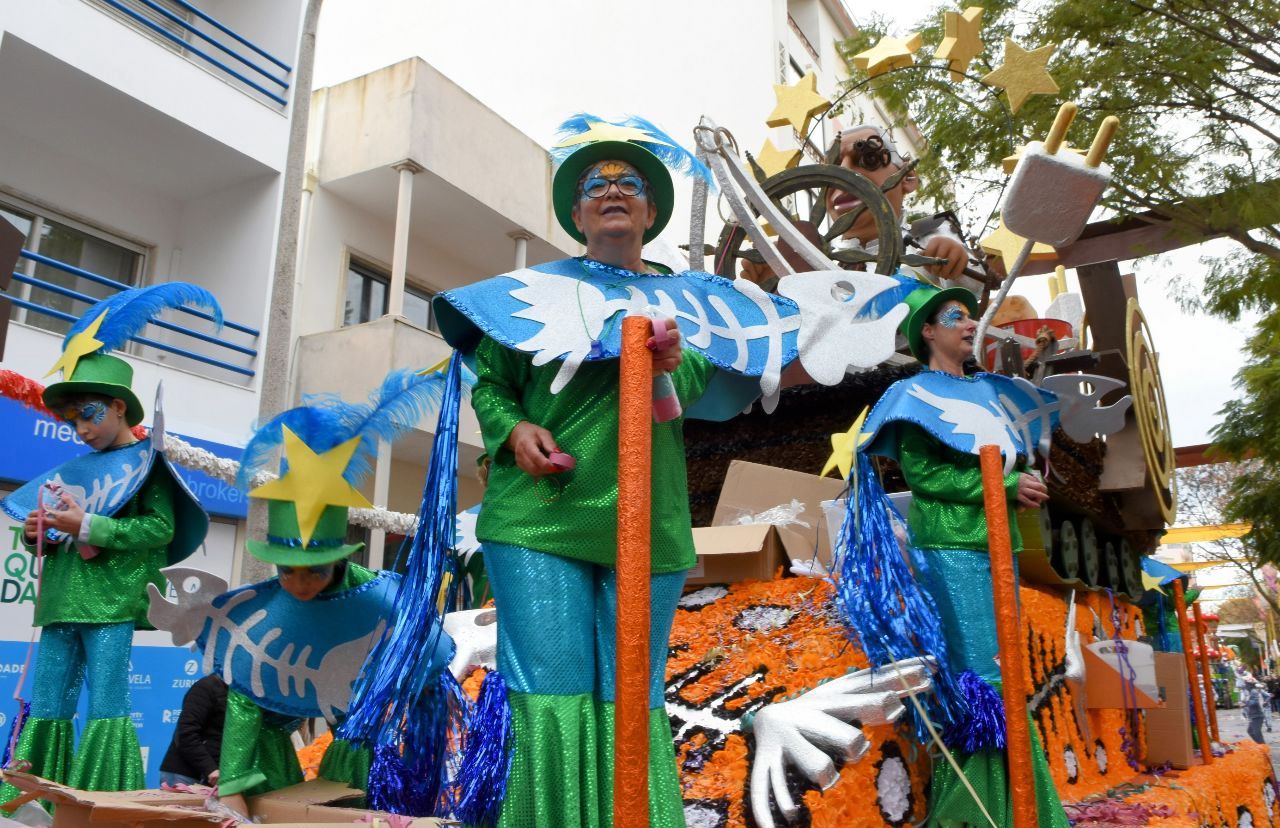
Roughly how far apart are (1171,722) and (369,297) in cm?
945

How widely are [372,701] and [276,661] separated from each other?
95 cm

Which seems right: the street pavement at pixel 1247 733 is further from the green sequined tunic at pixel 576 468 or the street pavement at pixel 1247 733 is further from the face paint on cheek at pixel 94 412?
the face paint on cheek at pixel 94 412

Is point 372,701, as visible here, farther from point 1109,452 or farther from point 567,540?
point 1109,452

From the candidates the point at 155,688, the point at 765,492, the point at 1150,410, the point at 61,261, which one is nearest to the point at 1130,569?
the point at 1150,410

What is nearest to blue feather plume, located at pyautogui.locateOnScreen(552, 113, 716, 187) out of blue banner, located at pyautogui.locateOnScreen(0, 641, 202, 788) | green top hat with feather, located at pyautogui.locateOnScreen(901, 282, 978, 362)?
green top hat with feather, located at pyautogui.locateOnScreen(901, 282, 978, 362)

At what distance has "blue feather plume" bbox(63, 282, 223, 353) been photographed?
11.2ft

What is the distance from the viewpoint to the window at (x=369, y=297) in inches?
449

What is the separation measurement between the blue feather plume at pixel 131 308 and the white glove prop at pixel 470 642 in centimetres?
138

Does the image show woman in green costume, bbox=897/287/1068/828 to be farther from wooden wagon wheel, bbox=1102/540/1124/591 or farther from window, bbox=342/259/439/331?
window, bbox=342/259/439/331

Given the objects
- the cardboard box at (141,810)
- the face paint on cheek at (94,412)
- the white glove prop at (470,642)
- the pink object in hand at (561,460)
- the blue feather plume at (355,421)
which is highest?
the face paint on cheek at (94,412)

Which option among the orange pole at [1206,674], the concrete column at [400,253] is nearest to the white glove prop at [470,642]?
the orange pole at [1206,674]

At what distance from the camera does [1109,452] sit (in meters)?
4.79

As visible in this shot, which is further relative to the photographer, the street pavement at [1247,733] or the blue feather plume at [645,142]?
the street pavement at [1247,733]

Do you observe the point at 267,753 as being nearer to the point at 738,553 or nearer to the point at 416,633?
the point at 416,633
